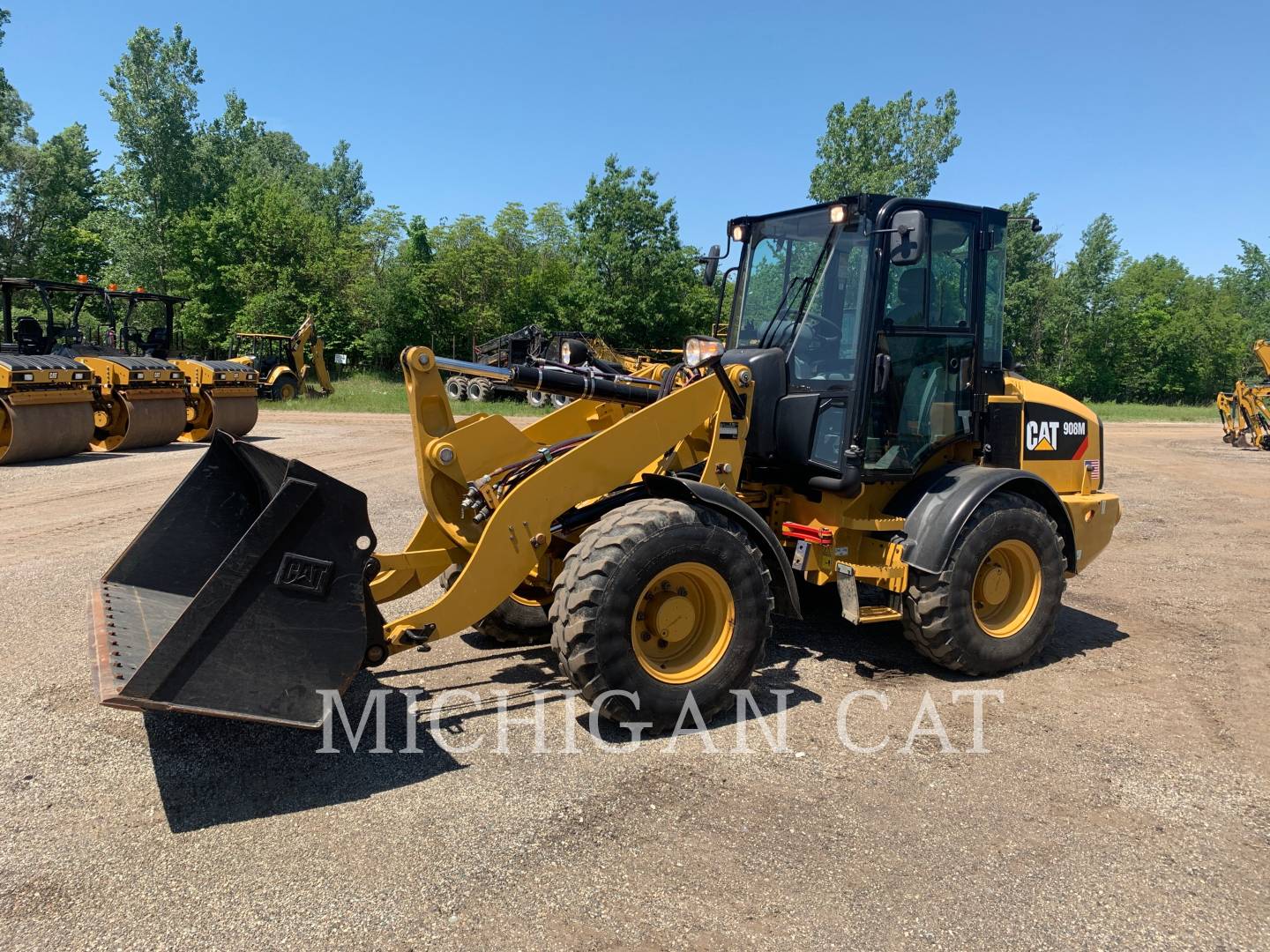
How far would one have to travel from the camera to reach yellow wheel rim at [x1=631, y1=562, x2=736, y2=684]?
13.4 ft

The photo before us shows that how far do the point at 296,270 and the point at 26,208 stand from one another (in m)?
12.9

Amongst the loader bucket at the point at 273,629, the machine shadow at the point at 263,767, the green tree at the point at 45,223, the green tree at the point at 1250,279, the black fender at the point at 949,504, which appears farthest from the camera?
the green tree at the point at 1250,279

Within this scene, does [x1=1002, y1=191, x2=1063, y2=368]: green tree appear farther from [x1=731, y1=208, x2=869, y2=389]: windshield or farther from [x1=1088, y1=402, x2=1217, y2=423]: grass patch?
[x1=731, y1=208, x2=869, y2=389]: windshield

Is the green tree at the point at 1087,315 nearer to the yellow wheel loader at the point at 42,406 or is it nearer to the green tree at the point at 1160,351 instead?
the green tree at the point at 1160,351

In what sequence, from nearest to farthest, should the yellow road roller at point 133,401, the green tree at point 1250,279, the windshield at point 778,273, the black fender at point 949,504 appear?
the black fender at point 949,504
the windshield at point 778,273
the yellow road roller at point 133,401
the green tree at point 1250,279

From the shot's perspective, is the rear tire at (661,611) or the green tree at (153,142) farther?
the green tree at (153,142)

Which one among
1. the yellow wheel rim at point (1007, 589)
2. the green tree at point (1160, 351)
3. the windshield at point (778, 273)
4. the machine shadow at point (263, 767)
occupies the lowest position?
the machine shadow at point (263, 767)

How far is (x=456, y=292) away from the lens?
3869 cm

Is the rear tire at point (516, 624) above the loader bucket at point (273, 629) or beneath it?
beneath

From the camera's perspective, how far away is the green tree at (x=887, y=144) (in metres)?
46.6

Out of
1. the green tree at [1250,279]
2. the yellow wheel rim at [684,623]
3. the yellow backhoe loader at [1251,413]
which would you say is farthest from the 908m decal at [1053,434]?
the green tree at [1250,279]

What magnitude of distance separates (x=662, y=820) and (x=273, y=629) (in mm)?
1667

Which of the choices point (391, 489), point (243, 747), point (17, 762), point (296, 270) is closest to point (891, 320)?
point (243, 747)

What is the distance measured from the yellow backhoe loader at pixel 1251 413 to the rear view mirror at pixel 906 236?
23404mm
